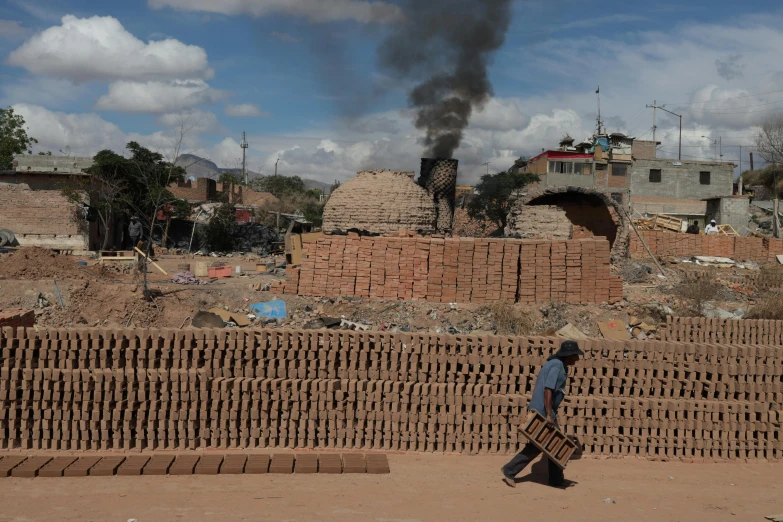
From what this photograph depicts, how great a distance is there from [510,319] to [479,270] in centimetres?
136

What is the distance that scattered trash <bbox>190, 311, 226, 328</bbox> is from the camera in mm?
12094

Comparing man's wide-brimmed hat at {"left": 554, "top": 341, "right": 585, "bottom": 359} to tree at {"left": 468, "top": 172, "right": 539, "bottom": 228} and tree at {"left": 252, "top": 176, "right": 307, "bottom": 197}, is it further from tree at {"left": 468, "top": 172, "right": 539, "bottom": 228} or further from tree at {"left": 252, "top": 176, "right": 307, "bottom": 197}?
tree at {"left": 252, "top": 176, "right": 307, "bottom": 197}

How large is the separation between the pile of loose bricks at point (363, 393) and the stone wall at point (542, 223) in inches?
449

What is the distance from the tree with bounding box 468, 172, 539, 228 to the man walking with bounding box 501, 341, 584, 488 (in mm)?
23121

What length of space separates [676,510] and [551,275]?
861cm

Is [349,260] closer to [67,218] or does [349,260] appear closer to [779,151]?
[67,218]

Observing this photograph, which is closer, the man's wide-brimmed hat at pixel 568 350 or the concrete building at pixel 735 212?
the man's wide-brimmed hat at pixel 568 350

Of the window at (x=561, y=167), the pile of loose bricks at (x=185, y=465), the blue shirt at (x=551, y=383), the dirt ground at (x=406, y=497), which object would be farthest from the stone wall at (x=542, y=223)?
the window at (x=561, y=167)

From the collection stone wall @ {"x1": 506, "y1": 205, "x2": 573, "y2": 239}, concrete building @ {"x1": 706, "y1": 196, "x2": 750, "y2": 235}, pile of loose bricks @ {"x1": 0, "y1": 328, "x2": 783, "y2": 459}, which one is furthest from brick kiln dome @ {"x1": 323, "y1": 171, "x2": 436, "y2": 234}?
concrete building @ {"x1": 706, "y1": 196, "x2": 750, "y2": 235}

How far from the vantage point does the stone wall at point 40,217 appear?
22.9m

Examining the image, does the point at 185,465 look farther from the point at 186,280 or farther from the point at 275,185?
the point at 275,185

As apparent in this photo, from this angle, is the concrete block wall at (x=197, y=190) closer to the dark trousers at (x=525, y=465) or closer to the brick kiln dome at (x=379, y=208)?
the brick kiln dome at (x=379, y=208)

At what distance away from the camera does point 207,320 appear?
12219 millimetres

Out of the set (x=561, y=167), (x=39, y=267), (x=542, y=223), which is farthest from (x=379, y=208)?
(x=561, y=167)
